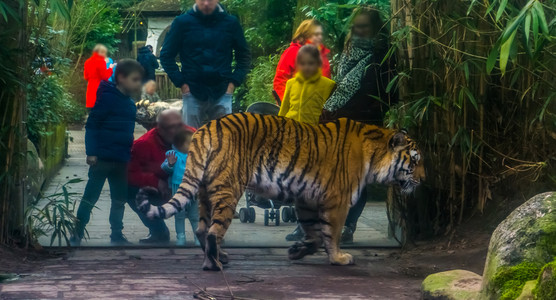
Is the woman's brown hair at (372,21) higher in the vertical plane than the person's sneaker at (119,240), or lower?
higher

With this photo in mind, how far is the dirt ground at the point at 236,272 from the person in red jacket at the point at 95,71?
1301 mm

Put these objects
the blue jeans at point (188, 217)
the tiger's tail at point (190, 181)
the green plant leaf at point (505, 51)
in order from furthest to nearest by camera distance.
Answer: the blue jeans at point (188, 217) → the tiger's tail at point (190, 181) → the green plant leaf at point (505, 51)

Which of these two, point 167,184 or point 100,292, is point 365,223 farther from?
point 100,292

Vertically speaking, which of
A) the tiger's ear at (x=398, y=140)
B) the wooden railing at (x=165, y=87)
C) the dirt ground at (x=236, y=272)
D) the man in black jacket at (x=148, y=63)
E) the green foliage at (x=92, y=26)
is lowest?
the dirt ground at (x=236, y=272)

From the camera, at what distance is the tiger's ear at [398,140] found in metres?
7.80

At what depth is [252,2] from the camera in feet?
27.9

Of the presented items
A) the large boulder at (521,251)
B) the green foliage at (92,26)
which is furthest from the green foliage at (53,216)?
the large boulder at (521,251)

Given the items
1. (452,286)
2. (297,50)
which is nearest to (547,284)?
(452,286)

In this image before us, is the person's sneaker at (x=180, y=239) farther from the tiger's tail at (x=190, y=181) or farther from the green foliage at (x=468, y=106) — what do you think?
the green foliage at (x=468, y=106)

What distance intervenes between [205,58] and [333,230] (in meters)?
1.86

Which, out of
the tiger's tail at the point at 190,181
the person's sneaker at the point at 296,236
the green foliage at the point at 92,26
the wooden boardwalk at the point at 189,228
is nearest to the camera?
the tiger's tail at the point at 190,181

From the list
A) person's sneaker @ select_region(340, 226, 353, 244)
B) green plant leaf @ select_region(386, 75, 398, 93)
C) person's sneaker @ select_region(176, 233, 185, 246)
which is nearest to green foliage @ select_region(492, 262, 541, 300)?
green plant leaf @ select_region(386, 75, 398, 93)

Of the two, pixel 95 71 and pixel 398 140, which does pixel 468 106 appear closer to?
pixel 398 140

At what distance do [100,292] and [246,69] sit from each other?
2714mm
